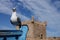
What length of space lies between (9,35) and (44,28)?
44.5 metres

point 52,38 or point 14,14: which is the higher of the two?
point 14,14

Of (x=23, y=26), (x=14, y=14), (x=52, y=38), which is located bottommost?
(x=52, y=38)

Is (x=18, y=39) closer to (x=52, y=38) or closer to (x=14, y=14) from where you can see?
(x=14, y=14)

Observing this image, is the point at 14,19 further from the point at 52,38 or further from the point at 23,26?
the point at 52,38

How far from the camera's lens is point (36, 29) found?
47.9 m

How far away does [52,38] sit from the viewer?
43.8 metres

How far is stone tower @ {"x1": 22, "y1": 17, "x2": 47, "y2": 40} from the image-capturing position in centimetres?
4596

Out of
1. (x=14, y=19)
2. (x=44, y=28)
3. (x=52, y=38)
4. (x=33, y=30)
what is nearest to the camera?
(x=14, y=19)

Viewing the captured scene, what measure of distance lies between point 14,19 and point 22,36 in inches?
27.4

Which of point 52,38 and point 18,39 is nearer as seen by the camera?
point 18,39

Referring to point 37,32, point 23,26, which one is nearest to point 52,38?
point 37,32

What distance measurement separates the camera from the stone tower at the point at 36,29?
1810 inches

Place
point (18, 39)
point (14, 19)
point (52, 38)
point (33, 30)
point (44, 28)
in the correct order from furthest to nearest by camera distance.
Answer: point (44, 28) < point (33, 30) < point (52, 38) < point (18, 39) < point (14, 19)

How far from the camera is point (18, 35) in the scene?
582cm
